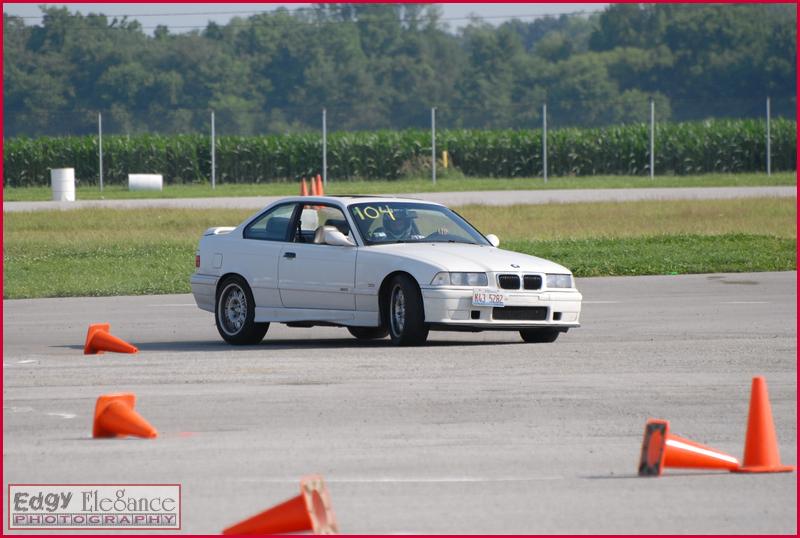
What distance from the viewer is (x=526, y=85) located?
9975 centimetres

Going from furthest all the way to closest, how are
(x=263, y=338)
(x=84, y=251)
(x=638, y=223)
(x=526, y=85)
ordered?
(x=526, y=85), (x=638, y=223), (x=84, y=251), (x=263, y=338)

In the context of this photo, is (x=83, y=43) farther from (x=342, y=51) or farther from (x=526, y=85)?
(x=526, y=85)

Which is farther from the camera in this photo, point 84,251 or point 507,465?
point 84,251

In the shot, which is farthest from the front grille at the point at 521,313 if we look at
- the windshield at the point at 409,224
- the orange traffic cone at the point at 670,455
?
the orange traffic cone at the point at 670,455

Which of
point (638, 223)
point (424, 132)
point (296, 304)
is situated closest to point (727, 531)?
point (296, 304)

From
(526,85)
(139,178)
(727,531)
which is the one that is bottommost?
(727,531)

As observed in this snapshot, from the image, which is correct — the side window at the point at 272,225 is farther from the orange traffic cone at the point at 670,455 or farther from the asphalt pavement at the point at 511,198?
the asphalt pavement at the point at 511,198

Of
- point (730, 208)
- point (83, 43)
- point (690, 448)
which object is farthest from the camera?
point (83, 43)

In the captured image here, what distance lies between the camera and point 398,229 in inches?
583

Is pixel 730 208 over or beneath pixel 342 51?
beneath

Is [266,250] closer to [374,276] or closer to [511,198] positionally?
[374,276]

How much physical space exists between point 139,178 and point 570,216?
21.5m

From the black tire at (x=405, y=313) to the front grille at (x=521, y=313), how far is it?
0.67 meters

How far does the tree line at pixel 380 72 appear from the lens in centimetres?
8112
